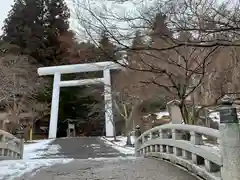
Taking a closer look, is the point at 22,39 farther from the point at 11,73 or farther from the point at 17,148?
the point at 17,148

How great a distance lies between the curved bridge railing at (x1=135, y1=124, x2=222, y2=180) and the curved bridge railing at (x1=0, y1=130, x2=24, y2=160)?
176 inches

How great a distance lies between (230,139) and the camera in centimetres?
360

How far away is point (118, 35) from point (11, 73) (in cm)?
1569

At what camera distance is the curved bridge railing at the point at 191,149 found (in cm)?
432

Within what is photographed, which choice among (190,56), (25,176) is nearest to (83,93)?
(190,56)

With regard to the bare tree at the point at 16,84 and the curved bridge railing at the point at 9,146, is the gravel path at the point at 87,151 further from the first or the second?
the bare tree at the point at 16,84

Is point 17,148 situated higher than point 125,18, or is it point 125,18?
point 125,18

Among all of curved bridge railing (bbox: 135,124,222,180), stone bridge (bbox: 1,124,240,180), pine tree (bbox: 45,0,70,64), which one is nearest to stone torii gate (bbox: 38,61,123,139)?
A: pine tree (bbox: 45,0,70,64)

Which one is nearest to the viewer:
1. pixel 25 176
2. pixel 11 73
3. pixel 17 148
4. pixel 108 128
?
pixel 25 176

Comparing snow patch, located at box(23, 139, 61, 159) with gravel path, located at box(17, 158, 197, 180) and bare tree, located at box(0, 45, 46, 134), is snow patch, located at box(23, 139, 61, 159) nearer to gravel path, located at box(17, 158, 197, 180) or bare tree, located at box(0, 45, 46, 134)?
bare tree, located at box(0, 45, 46, 134)

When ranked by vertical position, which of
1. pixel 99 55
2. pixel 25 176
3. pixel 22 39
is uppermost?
pixel 22 39

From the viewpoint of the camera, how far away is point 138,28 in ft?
15.8

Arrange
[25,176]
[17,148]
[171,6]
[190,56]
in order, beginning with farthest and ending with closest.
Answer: [17,148]
[190,56]
[25,176]
[171,6]

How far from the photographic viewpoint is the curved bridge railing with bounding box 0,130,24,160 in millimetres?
9375
